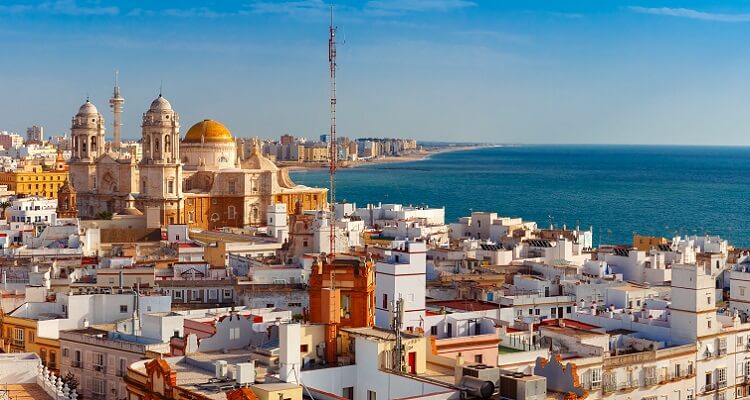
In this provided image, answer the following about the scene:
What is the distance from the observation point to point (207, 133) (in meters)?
59.3

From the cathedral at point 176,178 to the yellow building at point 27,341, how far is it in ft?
86.8

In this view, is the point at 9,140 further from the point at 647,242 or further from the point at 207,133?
the point at 647,242

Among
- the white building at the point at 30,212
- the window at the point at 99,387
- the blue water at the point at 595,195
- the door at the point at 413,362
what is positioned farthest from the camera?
the blue water at the point at 595,195

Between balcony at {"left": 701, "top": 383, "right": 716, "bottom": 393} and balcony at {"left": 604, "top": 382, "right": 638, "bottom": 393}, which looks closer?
balcony at {"left": 604, "top": 382, "right": 638, "bottom": 393}

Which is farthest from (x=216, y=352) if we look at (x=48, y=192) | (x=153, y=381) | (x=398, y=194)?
(x=398, y=194)

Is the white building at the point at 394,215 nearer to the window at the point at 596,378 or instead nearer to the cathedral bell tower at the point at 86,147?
the cathedral bell tower at the point at 86,147

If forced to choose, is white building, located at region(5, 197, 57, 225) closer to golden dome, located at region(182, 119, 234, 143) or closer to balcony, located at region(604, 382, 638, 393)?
golden dome, located at region(182, 119, 234, 143)

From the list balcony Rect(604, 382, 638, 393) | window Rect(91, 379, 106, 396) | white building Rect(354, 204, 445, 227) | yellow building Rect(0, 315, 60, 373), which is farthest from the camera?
white building Rect(354, 204, 445, 227)

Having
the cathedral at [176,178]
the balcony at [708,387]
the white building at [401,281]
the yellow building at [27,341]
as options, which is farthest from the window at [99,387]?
the cathedral at [176,178]

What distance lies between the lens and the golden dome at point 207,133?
59062 mm

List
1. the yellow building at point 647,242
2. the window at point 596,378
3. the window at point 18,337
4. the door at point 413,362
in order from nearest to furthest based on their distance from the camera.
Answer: the door at point 413,362, the window at point 596,378, the window at point 18,337, the yellow building at point 647,242

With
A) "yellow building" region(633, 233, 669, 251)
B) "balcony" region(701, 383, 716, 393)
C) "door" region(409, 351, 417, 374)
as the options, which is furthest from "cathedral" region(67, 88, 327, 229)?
"door" region(409, 351, 417, 374)

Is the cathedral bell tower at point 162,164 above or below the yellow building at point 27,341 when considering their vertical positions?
above

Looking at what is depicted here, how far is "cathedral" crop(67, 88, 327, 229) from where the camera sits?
172ft
